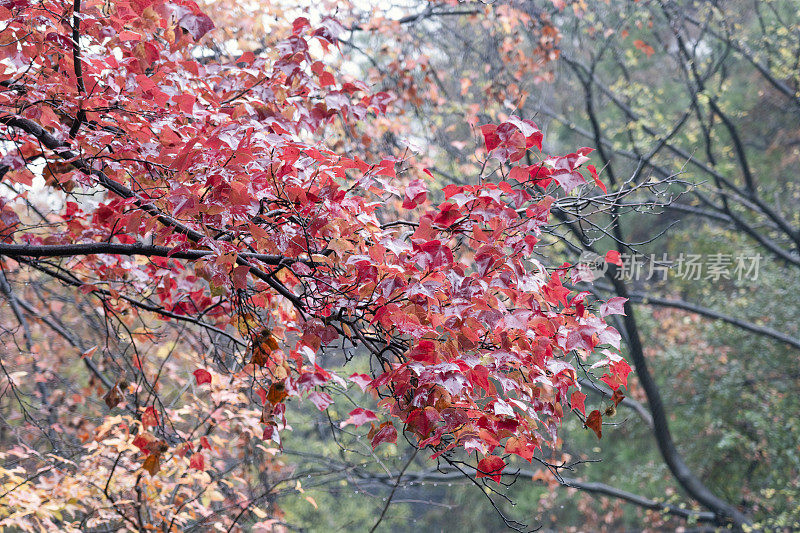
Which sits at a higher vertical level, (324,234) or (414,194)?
(414,194)

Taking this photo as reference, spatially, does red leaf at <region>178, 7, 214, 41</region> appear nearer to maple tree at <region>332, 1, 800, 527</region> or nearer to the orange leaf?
the orange leaf

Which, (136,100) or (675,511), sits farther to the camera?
(675,511)

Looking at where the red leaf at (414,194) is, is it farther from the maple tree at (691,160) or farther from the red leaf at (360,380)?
the maple tree at (691,160)

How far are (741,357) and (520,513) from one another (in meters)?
5.35

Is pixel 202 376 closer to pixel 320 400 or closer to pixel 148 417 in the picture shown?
pixel 148 417

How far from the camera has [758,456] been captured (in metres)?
6.79

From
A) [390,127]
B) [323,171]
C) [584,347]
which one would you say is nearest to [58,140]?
[323,171]

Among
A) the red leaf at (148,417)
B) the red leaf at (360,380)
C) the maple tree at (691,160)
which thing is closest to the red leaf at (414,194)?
the red leaf at (360,380)

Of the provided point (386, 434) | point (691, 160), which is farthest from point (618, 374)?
point (691, 160)

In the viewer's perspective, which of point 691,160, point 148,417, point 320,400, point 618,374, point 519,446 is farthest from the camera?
point 691,160

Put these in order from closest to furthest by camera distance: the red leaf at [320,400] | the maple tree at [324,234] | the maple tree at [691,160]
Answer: the maple tree at [324,234] < the red leaf at [320,400] < the maple tree at [691,160]

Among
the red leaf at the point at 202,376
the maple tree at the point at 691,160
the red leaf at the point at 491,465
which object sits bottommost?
the red leaf at the point at 491,465

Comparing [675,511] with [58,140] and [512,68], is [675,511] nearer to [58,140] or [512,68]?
[512,68]

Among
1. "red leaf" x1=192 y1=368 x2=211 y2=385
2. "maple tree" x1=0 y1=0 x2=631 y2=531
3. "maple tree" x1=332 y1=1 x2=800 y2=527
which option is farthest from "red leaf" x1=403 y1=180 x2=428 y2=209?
"maple tree" x1=332 y1=1 x2=800 y2=527
